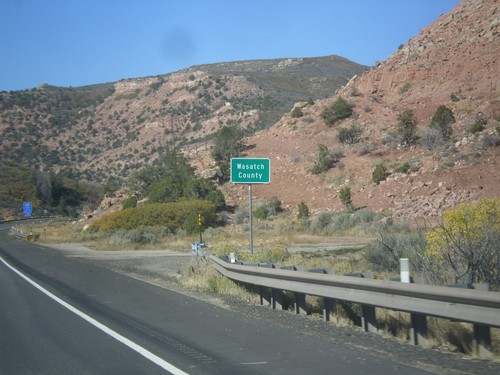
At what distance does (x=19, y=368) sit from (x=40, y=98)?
138 meters

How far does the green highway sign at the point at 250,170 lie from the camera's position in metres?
21.5

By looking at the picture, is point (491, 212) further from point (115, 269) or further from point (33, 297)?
point (115, 269)

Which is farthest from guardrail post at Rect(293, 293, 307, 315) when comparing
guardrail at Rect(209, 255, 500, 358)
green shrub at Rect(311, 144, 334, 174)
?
green shrub at Rect(311, 144, 334, 174)

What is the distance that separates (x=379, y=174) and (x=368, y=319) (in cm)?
3549

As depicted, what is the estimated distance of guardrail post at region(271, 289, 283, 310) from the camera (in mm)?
13496

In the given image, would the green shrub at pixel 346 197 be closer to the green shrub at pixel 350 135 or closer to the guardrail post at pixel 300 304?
the green shrub at pixel 350 135

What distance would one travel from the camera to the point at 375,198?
4412 cm

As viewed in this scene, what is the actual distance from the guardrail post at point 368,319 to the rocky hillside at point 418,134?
27698 millimetres

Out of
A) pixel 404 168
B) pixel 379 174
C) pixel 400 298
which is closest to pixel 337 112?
pixel 379 174

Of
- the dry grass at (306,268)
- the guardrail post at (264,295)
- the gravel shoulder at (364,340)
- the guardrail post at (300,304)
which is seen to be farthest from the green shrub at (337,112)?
the guardrail post at (300,304)

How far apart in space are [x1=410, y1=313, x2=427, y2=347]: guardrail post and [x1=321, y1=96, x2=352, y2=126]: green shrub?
49.2 metres

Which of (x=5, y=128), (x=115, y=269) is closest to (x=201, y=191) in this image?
(x=115, y=269)

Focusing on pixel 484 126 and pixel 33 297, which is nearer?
pixel 33 297

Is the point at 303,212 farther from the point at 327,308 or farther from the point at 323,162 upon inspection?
the point at 327,308
